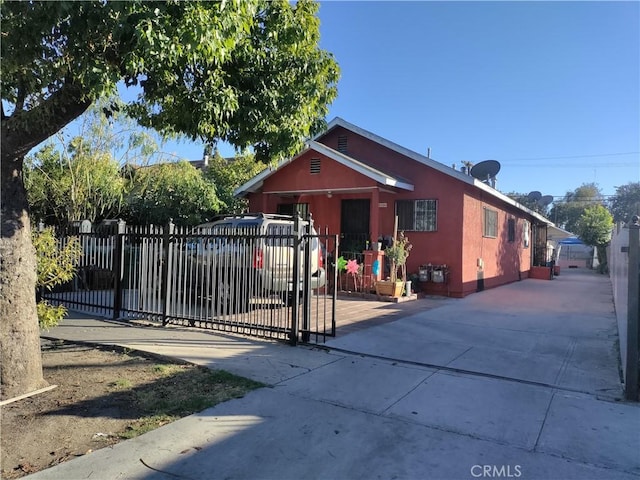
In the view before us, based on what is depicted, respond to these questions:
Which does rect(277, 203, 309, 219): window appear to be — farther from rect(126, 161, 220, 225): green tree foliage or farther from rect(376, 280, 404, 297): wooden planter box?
rect(376, 280, 404, 297): wooden planter box

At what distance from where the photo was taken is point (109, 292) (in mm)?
9625

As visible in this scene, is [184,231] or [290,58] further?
[184,231]

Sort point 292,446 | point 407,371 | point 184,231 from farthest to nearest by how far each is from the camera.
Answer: point 184,231
point 407,371
point 292,446

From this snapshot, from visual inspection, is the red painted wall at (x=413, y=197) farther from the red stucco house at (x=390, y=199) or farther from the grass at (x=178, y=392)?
the grass at (x=178, y=392)

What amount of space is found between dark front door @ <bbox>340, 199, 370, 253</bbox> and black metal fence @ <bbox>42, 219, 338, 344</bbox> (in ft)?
17.0

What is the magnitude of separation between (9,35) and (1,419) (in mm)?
3581

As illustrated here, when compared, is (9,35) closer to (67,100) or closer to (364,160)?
(67,100)

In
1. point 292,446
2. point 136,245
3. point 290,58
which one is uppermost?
point 290,58

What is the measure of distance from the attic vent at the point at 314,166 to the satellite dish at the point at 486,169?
8133mm

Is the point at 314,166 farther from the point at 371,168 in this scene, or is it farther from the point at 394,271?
the point at 394,271

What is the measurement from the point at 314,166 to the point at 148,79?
9.52 meters

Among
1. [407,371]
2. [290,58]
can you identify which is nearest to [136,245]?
[290,58]

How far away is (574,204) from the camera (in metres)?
64.8

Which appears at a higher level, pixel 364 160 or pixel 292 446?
pixel 364 160
